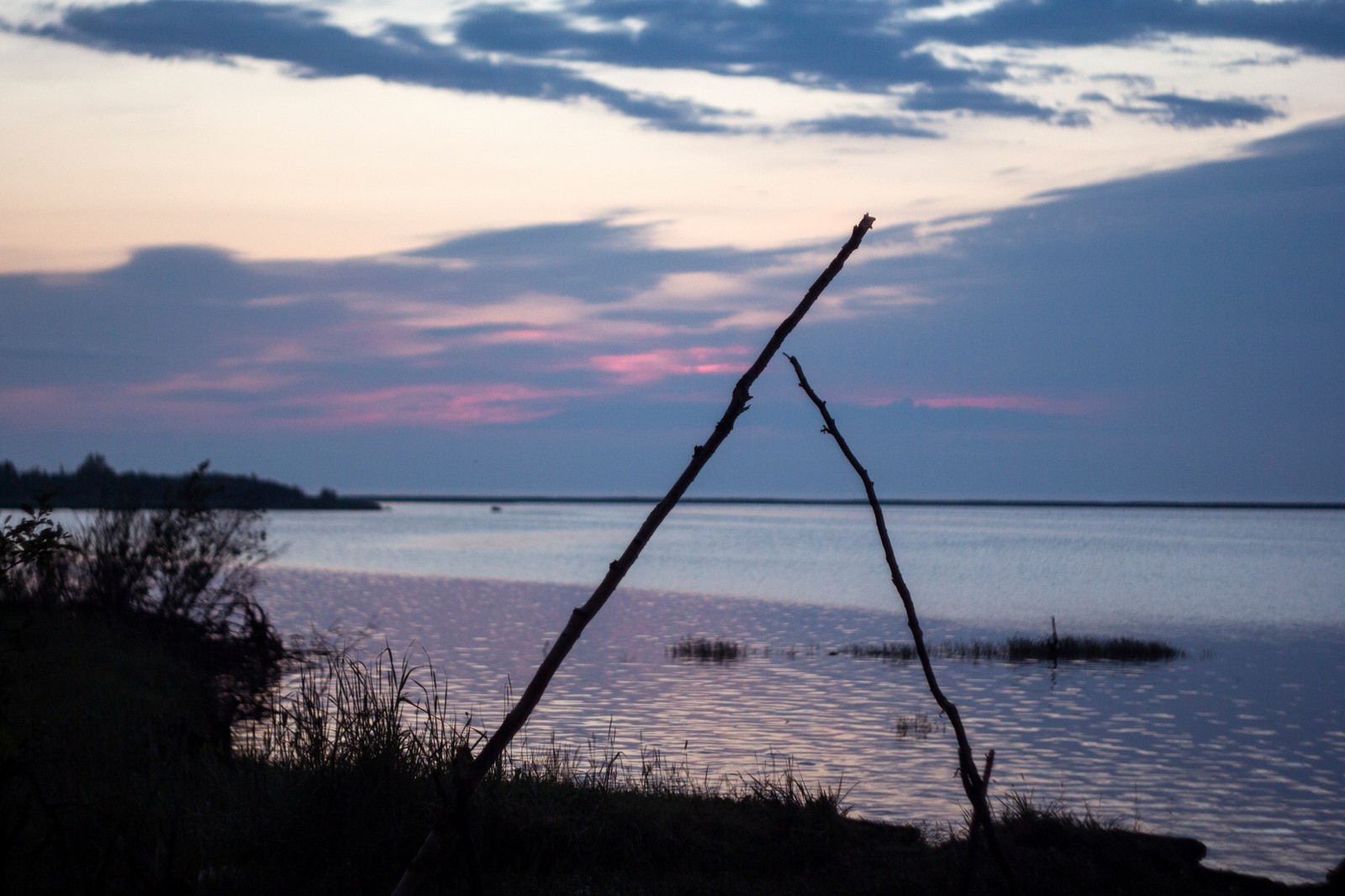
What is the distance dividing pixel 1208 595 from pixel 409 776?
169ft

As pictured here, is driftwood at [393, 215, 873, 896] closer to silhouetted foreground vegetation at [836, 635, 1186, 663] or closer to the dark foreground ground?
the dark foreground ground

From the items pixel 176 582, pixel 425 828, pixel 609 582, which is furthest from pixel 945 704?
Answer: pixel 176 582

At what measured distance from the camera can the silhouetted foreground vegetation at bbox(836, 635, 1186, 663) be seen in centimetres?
2906

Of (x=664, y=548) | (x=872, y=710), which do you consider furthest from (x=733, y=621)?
(x=664, y=548)

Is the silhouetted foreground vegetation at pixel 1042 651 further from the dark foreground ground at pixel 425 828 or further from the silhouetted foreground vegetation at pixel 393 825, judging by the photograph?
the dark foreground ground at pixel 425 828

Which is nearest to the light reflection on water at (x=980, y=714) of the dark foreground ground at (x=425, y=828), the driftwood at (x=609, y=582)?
the dark foreground ground at (x=425, y=828)

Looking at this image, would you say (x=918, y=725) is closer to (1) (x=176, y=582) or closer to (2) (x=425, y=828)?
(2) (x=425, y=828)

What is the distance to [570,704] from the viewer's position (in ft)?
67.1

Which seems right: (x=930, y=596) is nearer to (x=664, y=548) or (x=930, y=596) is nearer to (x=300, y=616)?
(x=300, y=616)

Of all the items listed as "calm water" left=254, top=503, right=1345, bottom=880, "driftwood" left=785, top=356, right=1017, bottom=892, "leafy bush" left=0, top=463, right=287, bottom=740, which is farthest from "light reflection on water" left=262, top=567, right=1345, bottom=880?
"driftwood" left=785, top=356, right=1017, bottom=892

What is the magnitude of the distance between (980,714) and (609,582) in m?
20.1

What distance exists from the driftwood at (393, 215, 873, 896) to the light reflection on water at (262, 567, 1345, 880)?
9033 millimetres

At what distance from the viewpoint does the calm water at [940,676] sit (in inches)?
592

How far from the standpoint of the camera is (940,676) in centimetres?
2653
